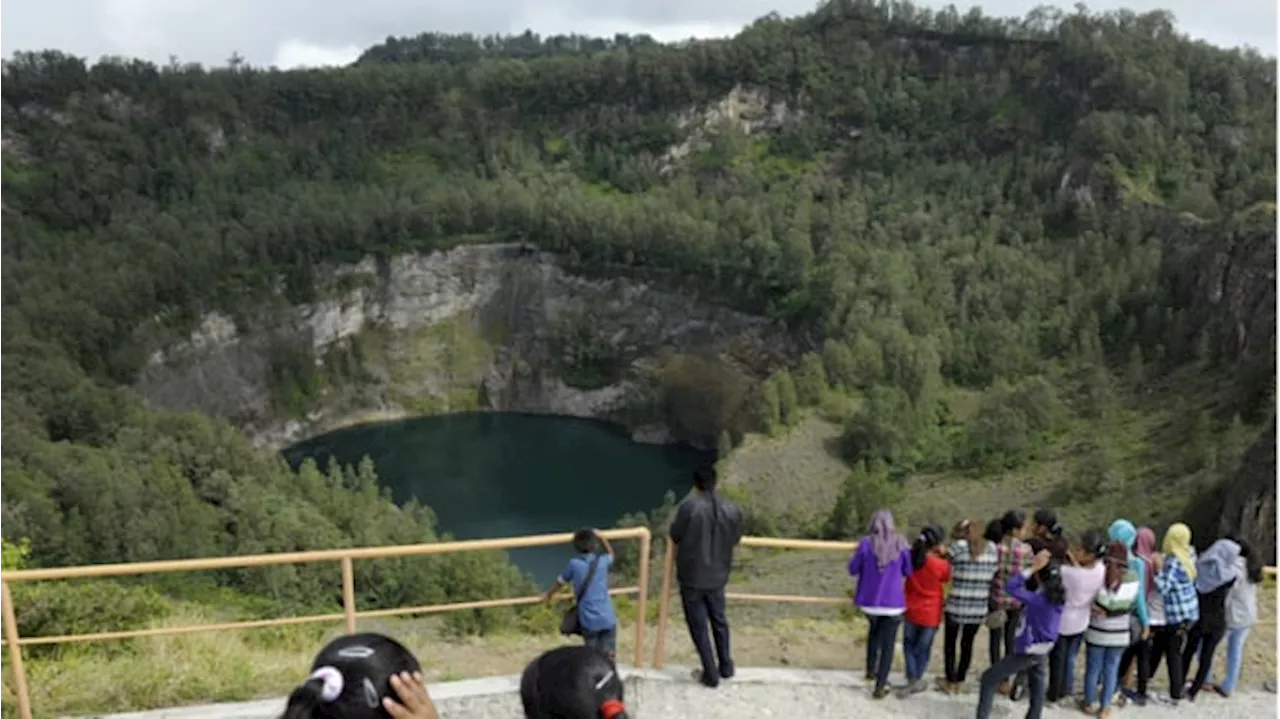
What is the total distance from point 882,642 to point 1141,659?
1.90 m

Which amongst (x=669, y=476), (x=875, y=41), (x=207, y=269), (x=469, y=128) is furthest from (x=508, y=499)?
(x=875, y=41)

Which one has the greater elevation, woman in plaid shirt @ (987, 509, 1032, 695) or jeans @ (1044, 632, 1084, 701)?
woman in plaid shirt @ (987, 509, 1032, 695)

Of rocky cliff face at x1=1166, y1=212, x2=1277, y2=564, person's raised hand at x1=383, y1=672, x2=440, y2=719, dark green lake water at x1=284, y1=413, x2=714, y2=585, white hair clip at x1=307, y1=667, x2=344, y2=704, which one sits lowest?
dark green lake water at x1=284, y1=413, x2=714, y2=585

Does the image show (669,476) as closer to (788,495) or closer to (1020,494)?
(788,495)

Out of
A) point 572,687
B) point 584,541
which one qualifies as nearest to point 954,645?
point 584,541

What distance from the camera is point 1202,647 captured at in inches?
289

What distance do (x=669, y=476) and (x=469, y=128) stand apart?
1425 inches

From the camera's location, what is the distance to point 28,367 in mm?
37375

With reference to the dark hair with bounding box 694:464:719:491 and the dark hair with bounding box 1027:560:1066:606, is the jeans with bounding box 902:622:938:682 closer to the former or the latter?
the dark hair with bounding box 1027:560:1066:606

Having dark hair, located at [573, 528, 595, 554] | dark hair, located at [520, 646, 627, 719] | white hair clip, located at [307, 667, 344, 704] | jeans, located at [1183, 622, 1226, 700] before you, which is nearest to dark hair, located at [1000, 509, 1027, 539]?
jeans, located at [1183, 622, 1226, 700]

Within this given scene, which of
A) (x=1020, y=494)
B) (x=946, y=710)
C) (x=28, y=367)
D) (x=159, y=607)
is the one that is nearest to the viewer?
(x=946, y=710)

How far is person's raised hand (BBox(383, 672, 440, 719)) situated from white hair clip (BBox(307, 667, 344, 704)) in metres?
0.14

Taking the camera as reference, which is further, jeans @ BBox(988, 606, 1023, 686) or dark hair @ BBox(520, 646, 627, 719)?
jeans @ BBox(988, 606, 1023, 686)

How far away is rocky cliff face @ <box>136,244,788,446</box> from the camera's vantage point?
180 ft
